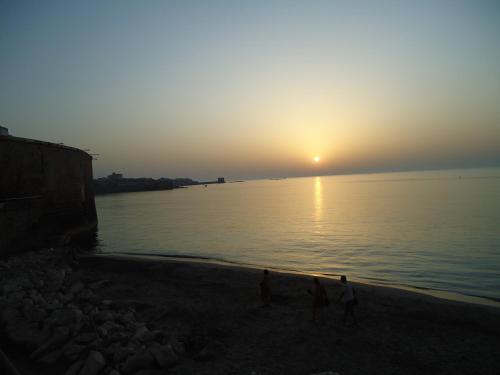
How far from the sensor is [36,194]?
78.0 feet

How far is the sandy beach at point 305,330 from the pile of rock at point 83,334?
475mm

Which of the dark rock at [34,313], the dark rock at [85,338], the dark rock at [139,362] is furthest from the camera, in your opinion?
the dark rock at [34,313]

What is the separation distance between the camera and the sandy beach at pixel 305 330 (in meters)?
8.37

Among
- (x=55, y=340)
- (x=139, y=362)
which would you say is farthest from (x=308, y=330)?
(x=55, y=340)

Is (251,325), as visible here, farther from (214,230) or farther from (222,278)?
(214,230)

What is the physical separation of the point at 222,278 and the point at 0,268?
1173 centimetres

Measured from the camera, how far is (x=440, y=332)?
1028cm

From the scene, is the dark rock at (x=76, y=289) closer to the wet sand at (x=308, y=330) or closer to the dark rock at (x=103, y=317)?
the wet sand at (x=308, y=330)

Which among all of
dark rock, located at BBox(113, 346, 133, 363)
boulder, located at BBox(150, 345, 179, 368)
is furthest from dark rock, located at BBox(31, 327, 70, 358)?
boulder, located at BBox(150, 345, 179, 368)

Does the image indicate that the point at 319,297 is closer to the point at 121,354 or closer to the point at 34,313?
the point at 121,354

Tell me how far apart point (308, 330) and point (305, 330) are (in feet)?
0.32

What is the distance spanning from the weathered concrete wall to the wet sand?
995 cm

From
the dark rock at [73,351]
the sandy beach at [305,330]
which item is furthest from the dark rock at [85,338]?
the sandy beach at [305,330]

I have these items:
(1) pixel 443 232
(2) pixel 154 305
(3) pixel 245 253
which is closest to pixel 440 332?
(2) pixel 154 305
